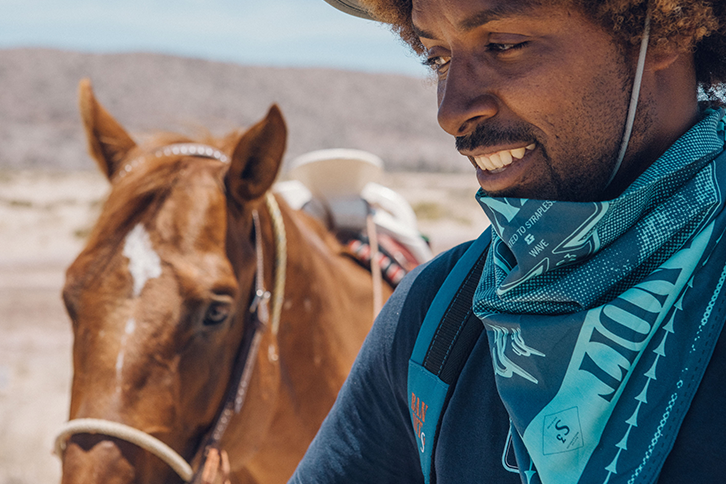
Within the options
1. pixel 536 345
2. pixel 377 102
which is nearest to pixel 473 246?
pixel 536 345

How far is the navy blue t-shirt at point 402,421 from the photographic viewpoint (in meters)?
1.11

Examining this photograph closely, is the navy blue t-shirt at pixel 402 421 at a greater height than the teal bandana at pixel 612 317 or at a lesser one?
lesser

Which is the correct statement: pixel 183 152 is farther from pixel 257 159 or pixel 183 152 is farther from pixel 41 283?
pixel 41 283

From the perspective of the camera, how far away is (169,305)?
6.70 ft

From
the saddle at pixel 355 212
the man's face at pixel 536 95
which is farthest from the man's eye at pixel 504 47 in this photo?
the saddle at pixel 355 212

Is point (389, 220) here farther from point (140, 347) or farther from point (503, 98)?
point (503, 98)

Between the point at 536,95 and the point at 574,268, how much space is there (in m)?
0.31

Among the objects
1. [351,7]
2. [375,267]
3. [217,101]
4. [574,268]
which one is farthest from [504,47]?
[217,101]

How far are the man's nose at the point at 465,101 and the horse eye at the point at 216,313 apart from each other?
4.08 feet

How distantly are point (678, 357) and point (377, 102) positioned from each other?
61.6 meters

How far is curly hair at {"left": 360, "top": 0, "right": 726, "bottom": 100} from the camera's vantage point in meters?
1.11

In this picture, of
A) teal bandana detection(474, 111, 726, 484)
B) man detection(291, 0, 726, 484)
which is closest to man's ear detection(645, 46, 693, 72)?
man detection(291, 0, 726, 484)

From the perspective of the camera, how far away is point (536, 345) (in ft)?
3.45

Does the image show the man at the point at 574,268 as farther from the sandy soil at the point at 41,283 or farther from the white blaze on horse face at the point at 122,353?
the sandy soil at the point at 41,283
